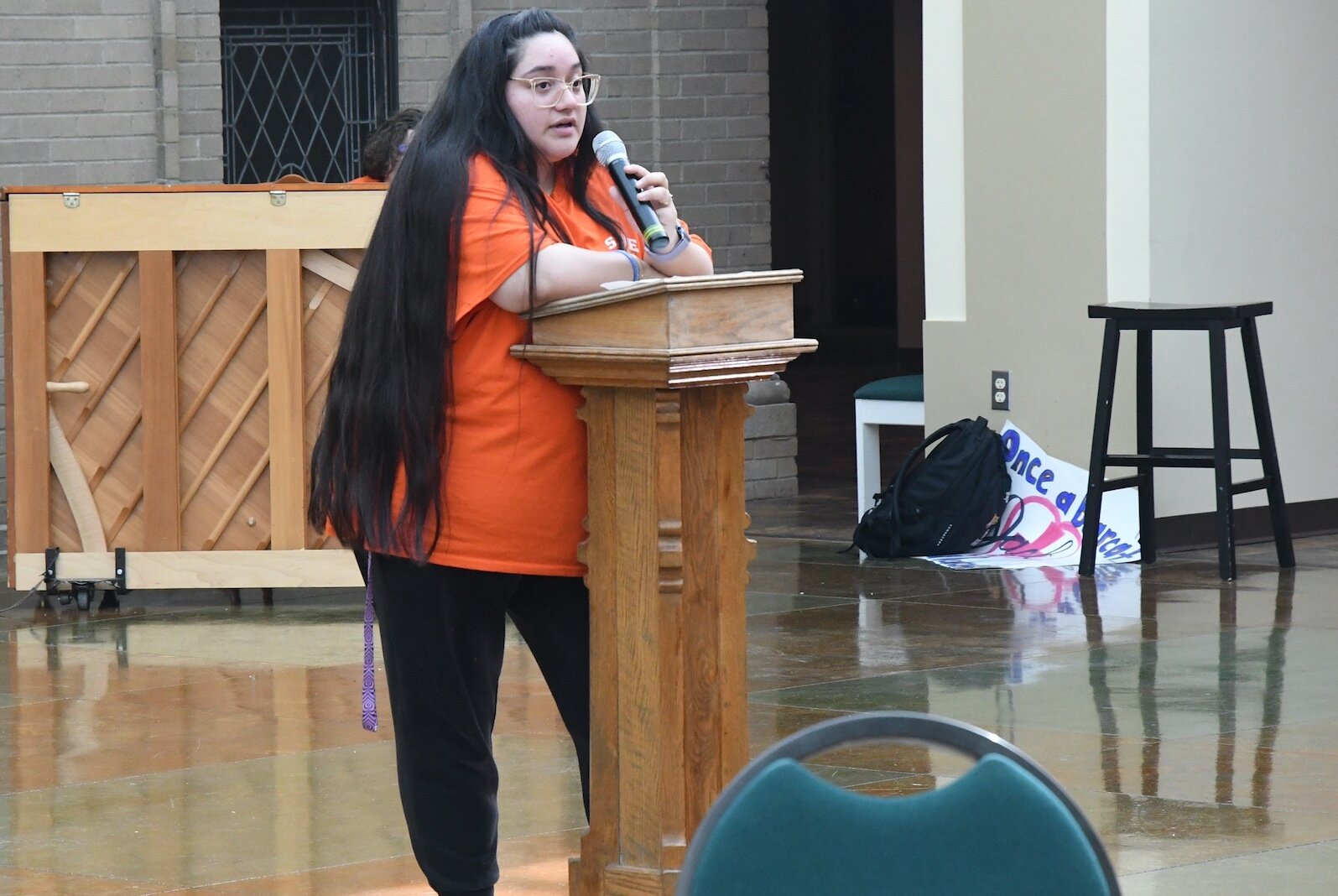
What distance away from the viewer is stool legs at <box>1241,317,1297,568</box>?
827cm

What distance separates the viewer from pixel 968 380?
9.23m

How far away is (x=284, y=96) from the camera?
10.0 m

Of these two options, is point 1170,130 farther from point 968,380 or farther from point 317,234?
point 317,234

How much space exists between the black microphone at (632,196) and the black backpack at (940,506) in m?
5.53

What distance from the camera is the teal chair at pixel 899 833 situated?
2.00m

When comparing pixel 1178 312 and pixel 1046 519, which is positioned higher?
pixel 1178 312

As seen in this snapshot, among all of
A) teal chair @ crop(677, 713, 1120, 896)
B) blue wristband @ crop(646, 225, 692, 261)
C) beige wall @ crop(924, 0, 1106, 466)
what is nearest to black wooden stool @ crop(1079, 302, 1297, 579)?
beige wall @ crop(924, 0, 1106, 466)

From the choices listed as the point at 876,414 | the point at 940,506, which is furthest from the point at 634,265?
the point at 876,414

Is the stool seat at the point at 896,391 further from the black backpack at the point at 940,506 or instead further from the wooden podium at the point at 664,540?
the wooden podium at the point at 664,540

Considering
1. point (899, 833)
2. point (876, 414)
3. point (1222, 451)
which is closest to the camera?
point (899, 833)

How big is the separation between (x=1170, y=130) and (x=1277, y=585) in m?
1.96

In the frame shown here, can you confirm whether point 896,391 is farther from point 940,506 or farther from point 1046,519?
point 1046,519

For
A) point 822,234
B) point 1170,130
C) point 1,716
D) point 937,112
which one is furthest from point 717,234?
point 822,234

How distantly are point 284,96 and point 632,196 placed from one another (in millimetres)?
7018
